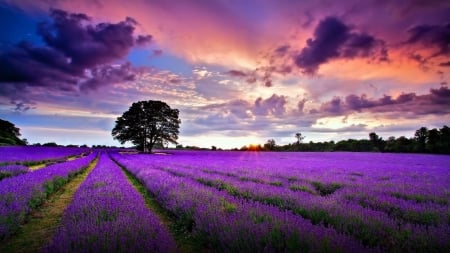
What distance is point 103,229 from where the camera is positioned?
3.90m

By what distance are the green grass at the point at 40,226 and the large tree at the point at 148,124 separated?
36.9 meters

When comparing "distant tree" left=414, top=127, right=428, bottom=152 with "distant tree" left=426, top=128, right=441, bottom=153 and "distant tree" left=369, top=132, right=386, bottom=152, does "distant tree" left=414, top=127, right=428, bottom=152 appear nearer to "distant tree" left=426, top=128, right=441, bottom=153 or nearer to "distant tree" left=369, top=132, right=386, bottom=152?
"distant tree" left=426, top=128, right=441, bottom=153


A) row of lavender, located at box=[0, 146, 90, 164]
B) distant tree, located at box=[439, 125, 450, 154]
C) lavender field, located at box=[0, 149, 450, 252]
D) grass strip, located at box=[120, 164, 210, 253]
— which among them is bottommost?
grass strip, located at box=[120, 164, 210, 253]

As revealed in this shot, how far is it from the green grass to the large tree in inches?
1454

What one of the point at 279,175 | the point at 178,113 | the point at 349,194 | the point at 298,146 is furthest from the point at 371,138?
the point at 349,194

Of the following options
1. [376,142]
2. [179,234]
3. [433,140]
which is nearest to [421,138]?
[433,140]

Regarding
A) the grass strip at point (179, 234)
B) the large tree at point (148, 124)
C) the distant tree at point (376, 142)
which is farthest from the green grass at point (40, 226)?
the distant tree at point (376, 142)

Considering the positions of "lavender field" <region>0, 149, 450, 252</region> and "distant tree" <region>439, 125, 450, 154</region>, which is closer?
"lavender field" <region>0, 149, 450, 252</region>

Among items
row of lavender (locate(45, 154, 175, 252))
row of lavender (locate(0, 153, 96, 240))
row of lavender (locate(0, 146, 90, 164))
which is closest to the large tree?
row of lavender (locate(0, 146, 90, 164))

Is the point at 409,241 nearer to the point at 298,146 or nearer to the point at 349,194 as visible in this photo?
the point at 349,194

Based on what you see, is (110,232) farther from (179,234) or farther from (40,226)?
(40,226)

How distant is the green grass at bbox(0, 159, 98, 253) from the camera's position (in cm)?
437

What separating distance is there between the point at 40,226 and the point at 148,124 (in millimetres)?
41506

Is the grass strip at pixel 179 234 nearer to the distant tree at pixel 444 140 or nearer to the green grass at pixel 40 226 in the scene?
the green grass at pixel 40 226
